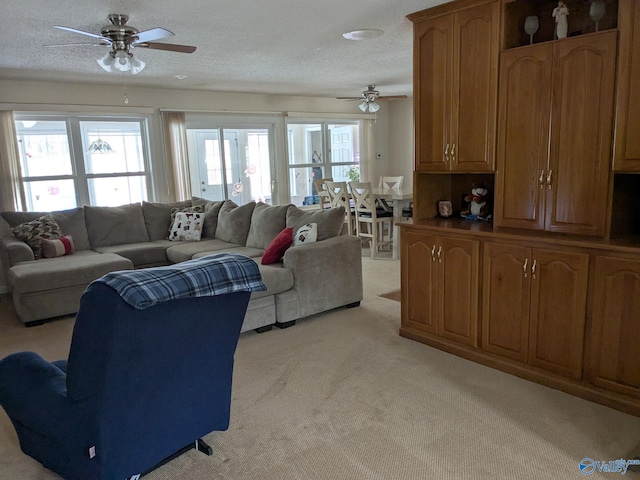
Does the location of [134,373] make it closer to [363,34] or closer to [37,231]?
[363,34]

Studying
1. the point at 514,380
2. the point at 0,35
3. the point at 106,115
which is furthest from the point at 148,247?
the point at 514,380

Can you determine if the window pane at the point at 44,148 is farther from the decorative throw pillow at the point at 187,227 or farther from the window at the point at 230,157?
the window at the point at 230,157

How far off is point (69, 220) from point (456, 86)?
435 centimetres

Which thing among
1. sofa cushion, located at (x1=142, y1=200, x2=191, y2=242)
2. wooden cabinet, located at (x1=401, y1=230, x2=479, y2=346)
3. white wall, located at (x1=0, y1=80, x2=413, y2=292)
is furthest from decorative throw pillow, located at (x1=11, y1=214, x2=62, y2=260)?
wooden cabinet, located at (x1=401, y1=230, x2=479, y2=346)

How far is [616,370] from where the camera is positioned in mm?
2428

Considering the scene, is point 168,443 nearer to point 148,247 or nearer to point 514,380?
point 514,380

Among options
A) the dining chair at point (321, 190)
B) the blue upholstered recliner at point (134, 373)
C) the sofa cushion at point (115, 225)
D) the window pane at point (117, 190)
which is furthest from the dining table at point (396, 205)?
the blue upholstered recliner at point (134, 373)

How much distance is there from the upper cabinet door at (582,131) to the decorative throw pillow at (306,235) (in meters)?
1.96

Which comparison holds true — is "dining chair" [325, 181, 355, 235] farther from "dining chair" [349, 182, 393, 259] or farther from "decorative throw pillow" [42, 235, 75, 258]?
"decorative throw pillow" [42, 235, 75, 258]

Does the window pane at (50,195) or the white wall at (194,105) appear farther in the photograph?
the window pane at (50,195)

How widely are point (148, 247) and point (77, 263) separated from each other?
93 cm

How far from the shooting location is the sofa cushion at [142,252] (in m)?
5.09

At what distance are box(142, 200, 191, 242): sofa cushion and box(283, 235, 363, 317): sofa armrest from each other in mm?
2538

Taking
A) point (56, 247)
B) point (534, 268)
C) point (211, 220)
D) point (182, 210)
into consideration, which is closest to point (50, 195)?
point (56, 247)
